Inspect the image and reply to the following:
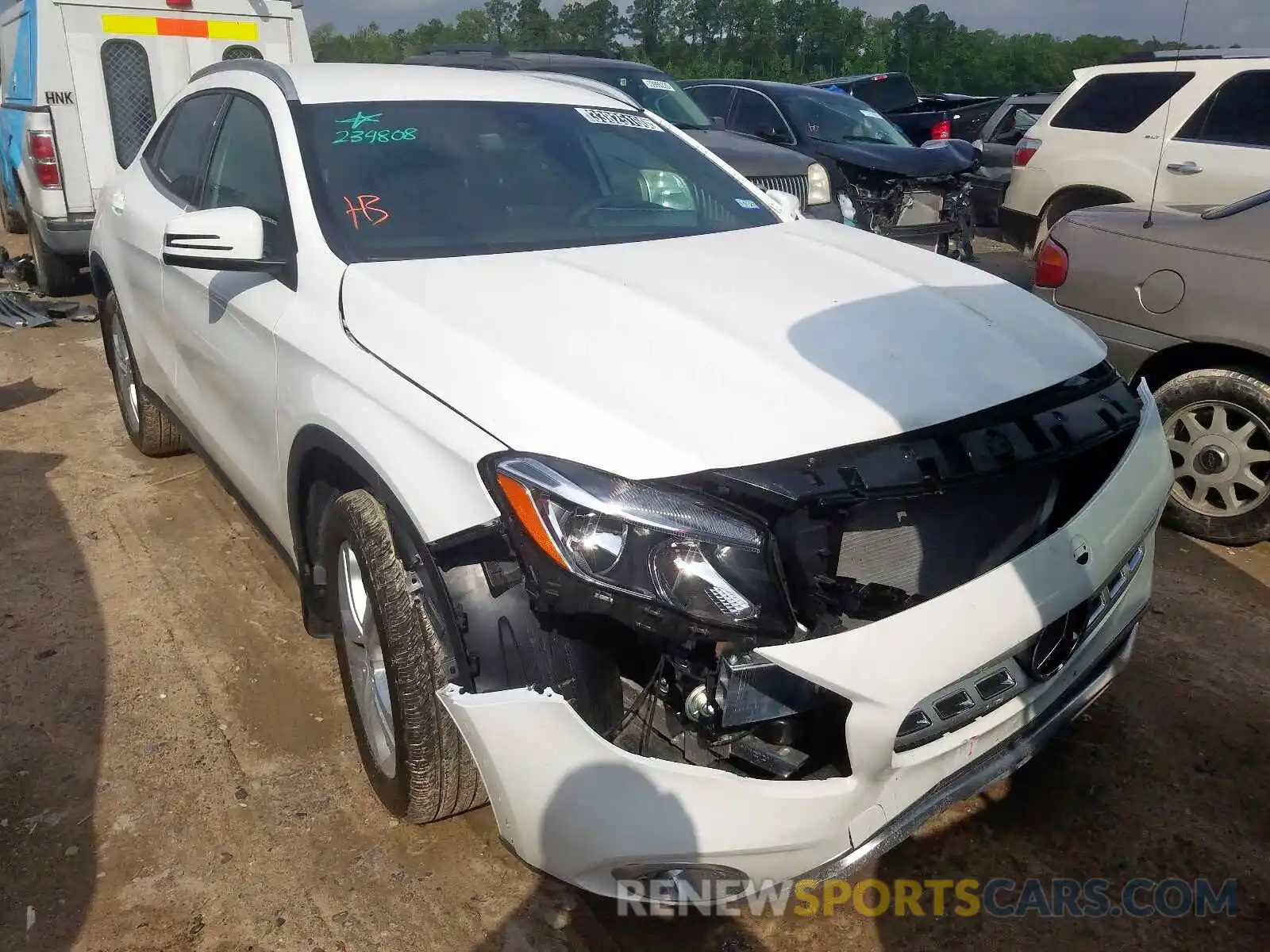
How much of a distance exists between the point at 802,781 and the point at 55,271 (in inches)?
322

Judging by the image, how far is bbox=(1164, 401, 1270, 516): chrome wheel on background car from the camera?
3.79 meters

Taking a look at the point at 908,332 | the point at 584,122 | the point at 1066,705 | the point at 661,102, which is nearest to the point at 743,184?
the point at 584,122

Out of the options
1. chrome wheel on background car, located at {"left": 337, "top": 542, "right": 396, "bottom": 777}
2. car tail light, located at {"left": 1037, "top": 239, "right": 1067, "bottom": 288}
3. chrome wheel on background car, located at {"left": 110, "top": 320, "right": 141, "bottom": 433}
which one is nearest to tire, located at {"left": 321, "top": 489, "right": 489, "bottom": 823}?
chrome wheel on background car, located at {"left": 337, "top": 542, "right": 396, "bottom": 777}

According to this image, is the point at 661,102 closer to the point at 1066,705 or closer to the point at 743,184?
the point at 743,184

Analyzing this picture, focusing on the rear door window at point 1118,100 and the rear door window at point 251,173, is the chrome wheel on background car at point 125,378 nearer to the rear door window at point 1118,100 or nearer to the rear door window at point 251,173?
the rear door window at point 251,173

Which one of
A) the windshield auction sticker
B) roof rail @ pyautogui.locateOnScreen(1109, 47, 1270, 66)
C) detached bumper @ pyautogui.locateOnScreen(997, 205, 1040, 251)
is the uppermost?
roof rail @ pyautogui.locateOnScreen(1109, 47, 1270, 66)

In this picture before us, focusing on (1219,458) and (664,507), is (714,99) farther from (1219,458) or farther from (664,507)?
(664,507)

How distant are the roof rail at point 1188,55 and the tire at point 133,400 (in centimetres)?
671

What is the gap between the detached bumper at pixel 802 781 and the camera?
1769 mm

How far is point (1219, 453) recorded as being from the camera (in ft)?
12.7

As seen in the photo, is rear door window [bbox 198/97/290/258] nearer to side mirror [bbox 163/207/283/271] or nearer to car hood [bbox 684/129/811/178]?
side mirror [bbox 163/207/283/271]

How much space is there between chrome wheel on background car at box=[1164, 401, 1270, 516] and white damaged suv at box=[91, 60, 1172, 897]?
1.59m

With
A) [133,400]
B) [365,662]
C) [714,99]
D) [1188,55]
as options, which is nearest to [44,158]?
[133,400]
